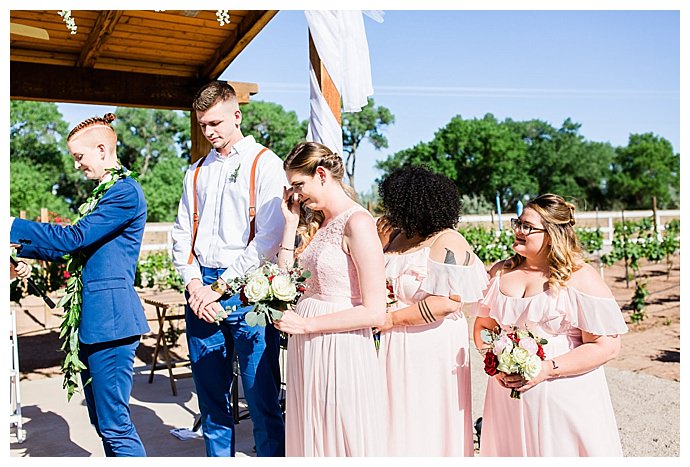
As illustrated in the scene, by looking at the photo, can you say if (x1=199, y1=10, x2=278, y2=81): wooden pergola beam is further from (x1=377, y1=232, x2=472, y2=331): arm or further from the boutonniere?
(x1=377, y1=232, x2=472, y2=331): arm

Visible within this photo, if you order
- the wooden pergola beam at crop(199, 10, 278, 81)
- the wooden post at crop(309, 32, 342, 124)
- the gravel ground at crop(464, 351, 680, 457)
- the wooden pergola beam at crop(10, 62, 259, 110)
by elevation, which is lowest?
the gravel ground at crop(464, 351, 680, 457)

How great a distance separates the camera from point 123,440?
9.09 feet

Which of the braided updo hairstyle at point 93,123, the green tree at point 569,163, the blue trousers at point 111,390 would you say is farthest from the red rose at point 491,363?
the green tree at point 569,163

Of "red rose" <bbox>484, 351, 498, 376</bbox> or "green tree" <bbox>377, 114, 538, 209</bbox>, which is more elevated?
"green tree" <bbox>377, 114, 538, 209</bbox>

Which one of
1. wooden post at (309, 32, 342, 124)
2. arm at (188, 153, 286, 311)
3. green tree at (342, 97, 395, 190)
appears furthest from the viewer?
green tree at (342, 97, 395, 190)

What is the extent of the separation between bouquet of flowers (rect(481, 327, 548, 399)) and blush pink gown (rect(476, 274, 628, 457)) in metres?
0.10

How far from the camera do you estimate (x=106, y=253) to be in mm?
2760

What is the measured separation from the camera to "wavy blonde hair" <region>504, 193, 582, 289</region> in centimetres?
235

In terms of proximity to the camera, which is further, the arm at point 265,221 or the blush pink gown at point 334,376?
the arm at point 265,221

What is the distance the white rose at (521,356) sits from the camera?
2.18 metres

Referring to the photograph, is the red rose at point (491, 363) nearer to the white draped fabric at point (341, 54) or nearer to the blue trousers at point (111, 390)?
the white draped fabric at point (341, 54)

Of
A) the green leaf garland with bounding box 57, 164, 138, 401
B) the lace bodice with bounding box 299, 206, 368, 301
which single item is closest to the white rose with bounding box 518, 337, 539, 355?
the lace bodice with bounding box 299, 206, 368, 301

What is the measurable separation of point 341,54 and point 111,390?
6.75 feet

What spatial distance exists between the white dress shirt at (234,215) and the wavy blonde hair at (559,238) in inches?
44.5
